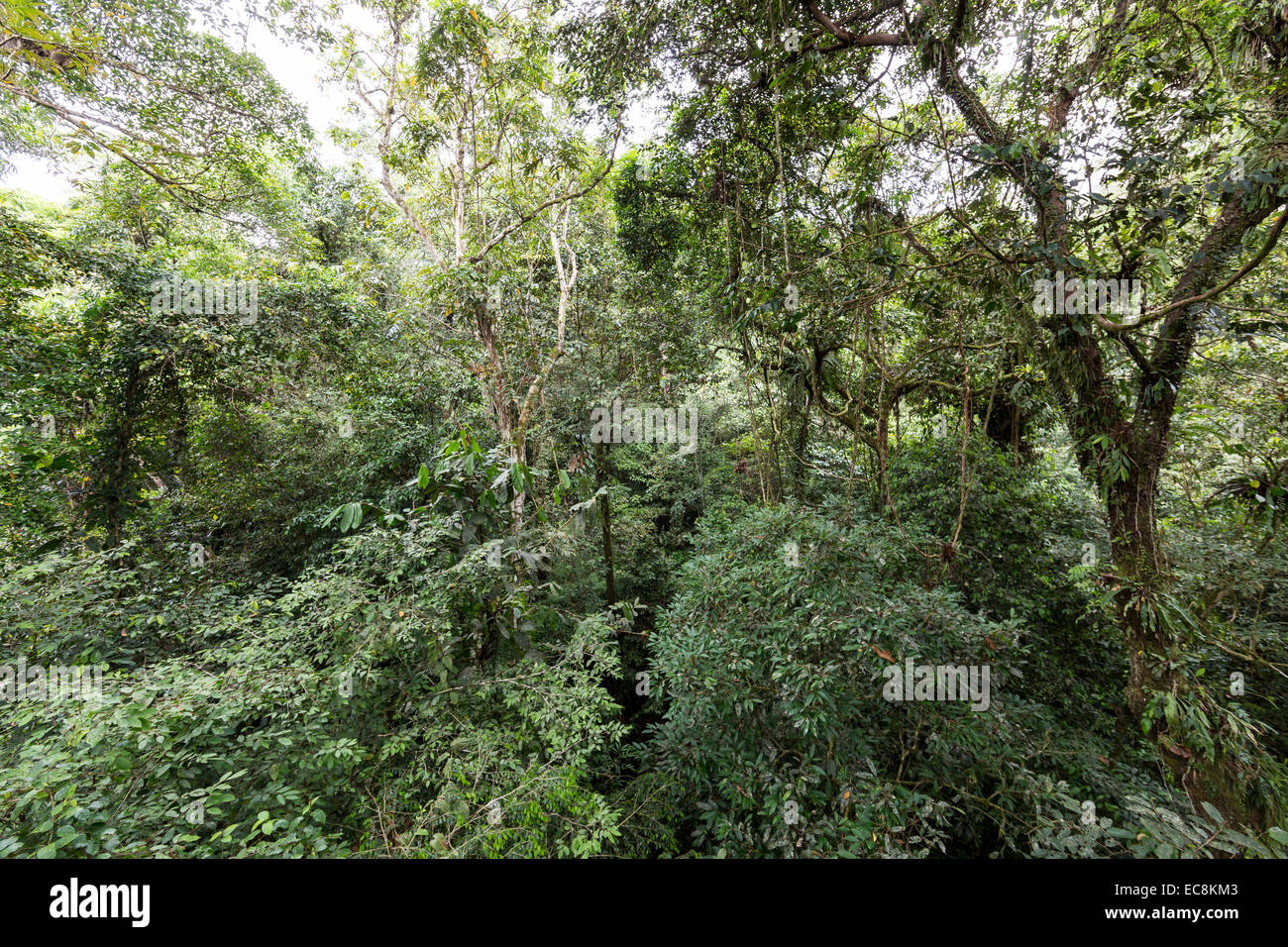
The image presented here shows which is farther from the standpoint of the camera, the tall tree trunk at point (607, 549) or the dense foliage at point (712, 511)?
the tall tree trunk at point (607, 549)

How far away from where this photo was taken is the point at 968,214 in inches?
136

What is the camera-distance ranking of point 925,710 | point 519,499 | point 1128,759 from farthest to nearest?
point 519,499 < point 1128,759 < point 925,710

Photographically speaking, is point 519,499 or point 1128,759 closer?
point 1128,759

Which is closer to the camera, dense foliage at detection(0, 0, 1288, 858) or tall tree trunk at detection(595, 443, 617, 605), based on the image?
dense foliage at detection(0, 0, 1288, 858)

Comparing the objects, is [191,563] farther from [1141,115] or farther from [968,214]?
[1141,115]

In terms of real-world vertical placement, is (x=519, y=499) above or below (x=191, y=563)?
above

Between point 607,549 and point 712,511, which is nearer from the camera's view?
point 712,511

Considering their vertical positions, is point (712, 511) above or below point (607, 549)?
above

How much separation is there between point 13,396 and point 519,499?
402 centimetres
